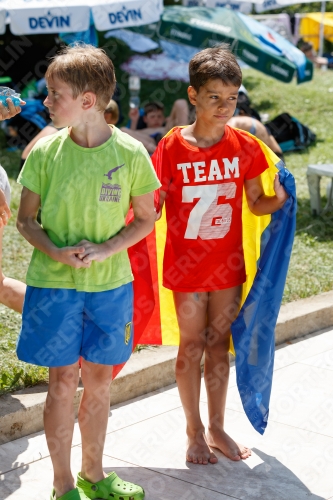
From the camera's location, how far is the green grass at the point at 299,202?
15.6 ft

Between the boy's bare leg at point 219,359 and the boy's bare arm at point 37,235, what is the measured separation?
95cm

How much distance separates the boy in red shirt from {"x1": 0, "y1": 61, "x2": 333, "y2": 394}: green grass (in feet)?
3.20

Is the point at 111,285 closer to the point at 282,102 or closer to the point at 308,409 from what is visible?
the point at 308,409

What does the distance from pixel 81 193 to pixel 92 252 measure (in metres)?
0.23

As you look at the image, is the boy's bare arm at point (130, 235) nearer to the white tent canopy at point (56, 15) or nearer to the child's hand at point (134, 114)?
the white tent canopy at point (56, 15)

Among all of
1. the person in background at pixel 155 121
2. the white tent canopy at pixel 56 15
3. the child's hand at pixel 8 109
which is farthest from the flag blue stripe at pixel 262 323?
the white tent canopy at pixel 56 15

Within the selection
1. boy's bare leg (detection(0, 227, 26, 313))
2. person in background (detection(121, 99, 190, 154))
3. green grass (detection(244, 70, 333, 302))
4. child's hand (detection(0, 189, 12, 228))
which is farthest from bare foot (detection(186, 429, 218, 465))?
person in background (detection(121, 99, 190, 154))

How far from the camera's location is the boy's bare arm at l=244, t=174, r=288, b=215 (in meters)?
3.54

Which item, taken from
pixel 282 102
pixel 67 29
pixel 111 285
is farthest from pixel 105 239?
pixel 282 102

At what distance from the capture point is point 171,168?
351 centimetres

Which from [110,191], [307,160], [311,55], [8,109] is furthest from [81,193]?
[311,55]

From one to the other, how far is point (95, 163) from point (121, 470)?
1.42 meters

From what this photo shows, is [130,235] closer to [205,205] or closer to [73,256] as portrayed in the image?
[73,256]

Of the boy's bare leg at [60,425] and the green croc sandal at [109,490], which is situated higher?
the boy's bare leg at [60,425]
